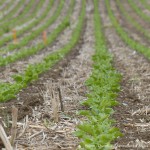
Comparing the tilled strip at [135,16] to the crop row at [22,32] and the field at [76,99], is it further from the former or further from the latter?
the crop row at [22,32]

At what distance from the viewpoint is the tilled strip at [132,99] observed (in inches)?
183

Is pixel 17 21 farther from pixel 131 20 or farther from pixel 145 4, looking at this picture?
pixel 145 4

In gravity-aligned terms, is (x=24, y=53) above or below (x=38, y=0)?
below

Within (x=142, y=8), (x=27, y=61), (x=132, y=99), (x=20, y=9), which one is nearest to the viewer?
(x=132, y=99)

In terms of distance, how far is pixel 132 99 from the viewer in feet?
22.5

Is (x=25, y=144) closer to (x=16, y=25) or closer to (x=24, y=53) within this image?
(x=24, y=53)

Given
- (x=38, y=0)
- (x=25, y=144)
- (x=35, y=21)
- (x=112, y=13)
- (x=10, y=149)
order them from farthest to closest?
(x=38, y=0) < (x=112, y=13) < (x=35, y=21) < (x=25, y=144) < (x=10, y=149)

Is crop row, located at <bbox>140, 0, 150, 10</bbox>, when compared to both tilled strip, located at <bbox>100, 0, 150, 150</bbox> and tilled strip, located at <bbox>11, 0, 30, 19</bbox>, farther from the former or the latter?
tilled strip, located at <bbox>100, 0, 150, 150</bbox>

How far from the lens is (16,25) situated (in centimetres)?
2650

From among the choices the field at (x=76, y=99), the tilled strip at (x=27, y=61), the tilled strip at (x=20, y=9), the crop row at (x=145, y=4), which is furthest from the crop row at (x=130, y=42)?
the tilled strip at (x=20, y=9)

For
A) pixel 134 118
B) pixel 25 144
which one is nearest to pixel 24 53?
pixel 134 118

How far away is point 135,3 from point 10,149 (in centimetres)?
3281

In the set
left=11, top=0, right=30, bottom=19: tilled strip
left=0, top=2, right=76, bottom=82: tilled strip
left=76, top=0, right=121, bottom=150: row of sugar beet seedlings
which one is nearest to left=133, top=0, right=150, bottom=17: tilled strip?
left=0, top=2, right=76, bottom=82: tilled strip

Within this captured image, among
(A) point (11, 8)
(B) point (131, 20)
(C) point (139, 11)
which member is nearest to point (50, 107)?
(B) point (131, 20)
